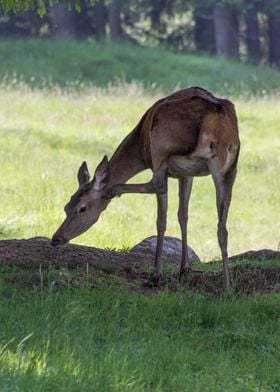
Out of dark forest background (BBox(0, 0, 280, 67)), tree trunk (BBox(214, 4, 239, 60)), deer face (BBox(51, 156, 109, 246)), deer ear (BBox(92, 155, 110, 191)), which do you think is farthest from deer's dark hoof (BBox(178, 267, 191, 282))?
tree trunk (BBox(214, 4, 239, 60))

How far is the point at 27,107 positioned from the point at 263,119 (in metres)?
5.28

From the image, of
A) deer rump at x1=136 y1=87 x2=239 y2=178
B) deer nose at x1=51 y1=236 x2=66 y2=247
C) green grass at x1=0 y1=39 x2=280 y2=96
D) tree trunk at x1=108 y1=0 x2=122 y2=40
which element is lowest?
green grass at x1=0 y1=39 x2=280 y2=96

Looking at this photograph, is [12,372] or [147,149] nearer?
[12,372]

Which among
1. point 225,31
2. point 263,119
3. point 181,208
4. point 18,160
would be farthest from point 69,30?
point 181,208

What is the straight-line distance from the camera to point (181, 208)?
10.7 m

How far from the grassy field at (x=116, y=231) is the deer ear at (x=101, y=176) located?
2.86 feet

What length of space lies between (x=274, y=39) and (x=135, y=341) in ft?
139

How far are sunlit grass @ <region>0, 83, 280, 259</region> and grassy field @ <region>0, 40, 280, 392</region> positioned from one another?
34mm

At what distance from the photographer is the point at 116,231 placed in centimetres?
1605

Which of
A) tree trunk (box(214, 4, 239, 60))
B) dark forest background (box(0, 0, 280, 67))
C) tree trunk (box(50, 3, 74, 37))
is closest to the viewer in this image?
dark forest background (box(0, 0, 280, 67))

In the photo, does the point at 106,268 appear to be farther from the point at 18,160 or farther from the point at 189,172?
the point at 18,160

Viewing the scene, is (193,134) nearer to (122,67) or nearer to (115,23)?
(122,67)

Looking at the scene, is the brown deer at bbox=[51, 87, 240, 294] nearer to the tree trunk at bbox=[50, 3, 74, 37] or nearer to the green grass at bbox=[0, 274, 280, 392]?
the green grass at bbox=[0, 274, 280, 392]

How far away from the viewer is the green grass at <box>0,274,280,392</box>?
21.5 ft
